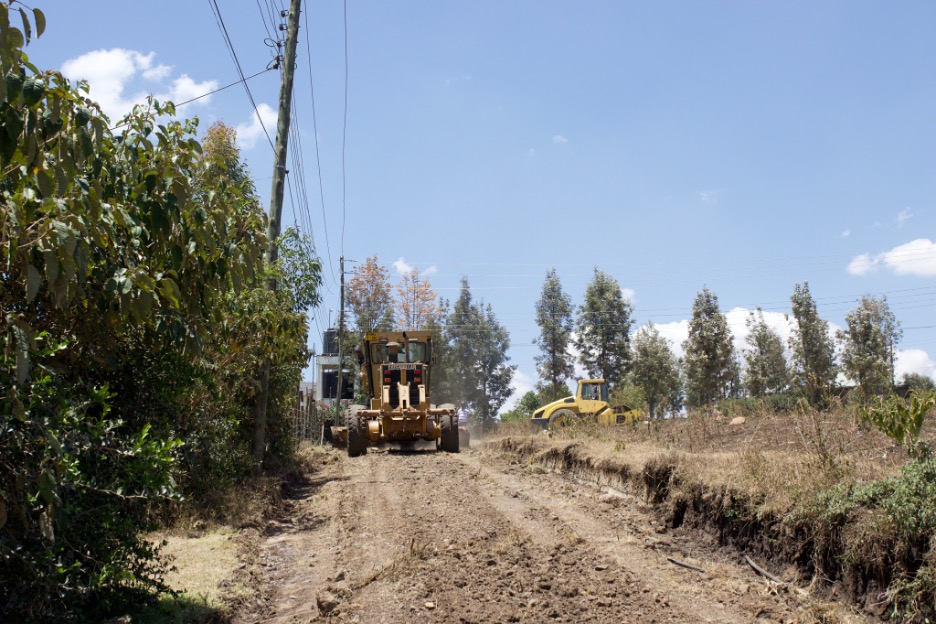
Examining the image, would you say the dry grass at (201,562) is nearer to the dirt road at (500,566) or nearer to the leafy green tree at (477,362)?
the dirt road at (500,566)

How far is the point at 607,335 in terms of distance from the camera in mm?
45062

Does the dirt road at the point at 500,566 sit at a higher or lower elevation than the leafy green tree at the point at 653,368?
lower

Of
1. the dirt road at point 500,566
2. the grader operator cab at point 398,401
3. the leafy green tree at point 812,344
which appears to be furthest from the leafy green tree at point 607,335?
the dirt road at point 500,566

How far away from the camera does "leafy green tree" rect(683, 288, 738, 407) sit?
118 feet

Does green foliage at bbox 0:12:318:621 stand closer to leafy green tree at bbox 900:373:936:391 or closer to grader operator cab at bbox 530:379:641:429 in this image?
leafy green tree at bbox 900:373:936:391

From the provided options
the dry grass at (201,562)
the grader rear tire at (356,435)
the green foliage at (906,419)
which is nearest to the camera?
the dry grass at (201,562)

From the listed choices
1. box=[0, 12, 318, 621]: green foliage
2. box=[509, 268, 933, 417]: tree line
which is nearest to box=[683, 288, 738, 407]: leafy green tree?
box=[509, 268, 933, 417]: tree line

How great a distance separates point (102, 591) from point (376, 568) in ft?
8.39

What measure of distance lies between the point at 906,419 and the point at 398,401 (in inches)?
612

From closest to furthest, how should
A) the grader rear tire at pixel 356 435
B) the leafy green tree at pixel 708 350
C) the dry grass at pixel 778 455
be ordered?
1. the dry grass at pixel 778 455
2. the grader rear tire at pixel 356 435
3. the leafy green tree at pixel 708 350

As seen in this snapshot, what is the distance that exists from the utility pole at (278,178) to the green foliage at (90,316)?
7018 mm

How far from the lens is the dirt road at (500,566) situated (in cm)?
567

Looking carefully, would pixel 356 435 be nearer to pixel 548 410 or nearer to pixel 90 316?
pixel 548 410

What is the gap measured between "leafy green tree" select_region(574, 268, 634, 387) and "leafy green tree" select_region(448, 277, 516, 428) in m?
8.31
